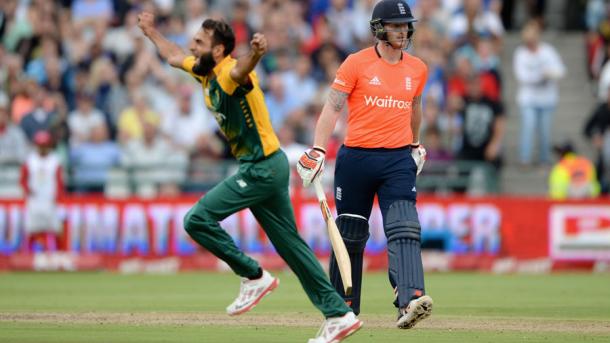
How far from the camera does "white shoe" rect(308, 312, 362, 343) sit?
9602 mm

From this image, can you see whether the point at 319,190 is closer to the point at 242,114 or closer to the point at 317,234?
the point at 242,114

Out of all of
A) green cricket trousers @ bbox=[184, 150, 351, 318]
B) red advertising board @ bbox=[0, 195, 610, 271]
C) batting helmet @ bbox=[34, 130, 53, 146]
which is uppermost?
green cricket trousers @ bbox=[184, 150, 351, 318]

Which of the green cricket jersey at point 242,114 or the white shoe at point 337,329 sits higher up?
the green cricket jersey at point 242,114

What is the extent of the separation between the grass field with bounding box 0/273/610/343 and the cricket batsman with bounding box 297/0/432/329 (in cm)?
94

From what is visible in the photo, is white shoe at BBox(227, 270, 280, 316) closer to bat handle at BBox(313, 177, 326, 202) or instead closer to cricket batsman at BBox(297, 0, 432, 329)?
cricket batsman at BBox(297, 0, 432, 329)

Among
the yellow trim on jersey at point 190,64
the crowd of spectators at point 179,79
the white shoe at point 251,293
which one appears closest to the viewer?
the yellow trim on jersey at point 190,64

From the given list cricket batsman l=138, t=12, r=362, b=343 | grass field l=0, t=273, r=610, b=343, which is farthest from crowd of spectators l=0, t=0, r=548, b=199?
cricket batsman l=138, t=12, r=362, b=343

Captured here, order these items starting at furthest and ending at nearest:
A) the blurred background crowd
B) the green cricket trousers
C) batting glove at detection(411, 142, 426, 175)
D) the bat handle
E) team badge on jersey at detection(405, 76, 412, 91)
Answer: the blurred background crowd < batting glove at detection(411, 142, 426, 175) < team badge on jersey at detection(405, 76, 412, 91) < the green cricket trousers < the bat handle

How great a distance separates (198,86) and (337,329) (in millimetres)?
13262

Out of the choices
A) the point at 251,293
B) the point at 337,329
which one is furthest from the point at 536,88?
the point at 337,329

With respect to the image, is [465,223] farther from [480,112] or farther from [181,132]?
[181,132]

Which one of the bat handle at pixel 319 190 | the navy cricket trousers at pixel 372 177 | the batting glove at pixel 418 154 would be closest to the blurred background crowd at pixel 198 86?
the batting glove at pixel 418 154

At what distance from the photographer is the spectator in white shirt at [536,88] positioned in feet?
71.4

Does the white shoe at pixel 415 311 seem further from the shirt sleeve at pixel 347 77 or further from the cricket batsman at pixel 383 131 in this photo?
the shirt sleeve at pixel 347 77
